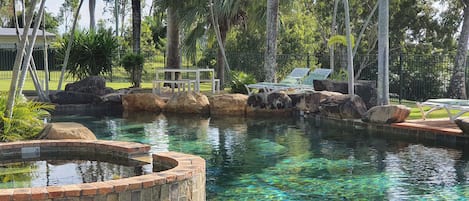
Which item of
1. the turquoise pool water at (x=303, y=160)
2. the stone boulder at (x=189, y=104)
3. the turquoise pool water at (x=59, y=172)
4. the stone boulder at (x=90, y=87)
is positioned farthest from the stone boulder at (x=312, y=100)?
the turquoise pool water at (x=59, y=172)

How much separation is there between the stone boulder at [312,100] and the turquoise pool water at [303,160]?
2.00ft

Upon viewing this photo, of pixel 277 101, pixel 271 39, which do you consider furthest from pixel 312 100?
pixel 271 39

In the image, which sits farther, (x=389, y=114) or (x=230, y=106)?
(x=230, y=106)

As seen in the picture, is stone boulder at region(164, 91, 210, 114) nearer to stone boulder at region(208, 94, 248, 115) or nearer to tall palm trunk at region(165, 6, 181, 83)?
stone boulder at region(208, 94, 248, 115)

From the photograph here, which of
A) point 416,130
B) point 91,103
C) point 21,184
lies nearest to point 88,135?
point 21,184

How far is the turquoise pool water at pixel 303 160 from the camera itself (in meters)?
6.30

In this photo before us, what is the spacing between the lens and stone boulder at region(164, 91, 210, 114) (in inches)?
553

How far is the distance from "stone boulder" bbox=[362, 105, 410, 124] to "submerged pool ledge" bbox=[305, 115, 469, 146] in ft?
0.32

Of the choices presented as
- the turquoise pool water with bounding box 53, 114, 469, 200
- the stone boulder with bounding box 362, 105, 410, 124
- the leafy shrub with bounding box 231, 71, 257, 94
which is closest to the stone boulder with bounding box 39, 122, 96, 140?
the turquoise pool water with bounding box 53, 114, 469, 200

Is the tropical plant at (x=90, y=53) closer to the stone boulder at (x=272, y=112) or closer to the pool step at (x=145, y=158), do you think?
the stone boulder at (x=272, y=112)

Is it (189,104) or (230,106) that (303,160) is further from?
(189,104)

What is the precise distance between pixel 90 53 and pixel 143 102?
13.7 ft

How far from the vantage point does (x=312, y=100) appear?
43.2 feet

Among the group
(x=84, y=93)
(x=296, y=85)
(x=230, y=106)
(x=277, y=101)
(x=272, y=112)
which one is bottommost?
(x=272, y=112)
